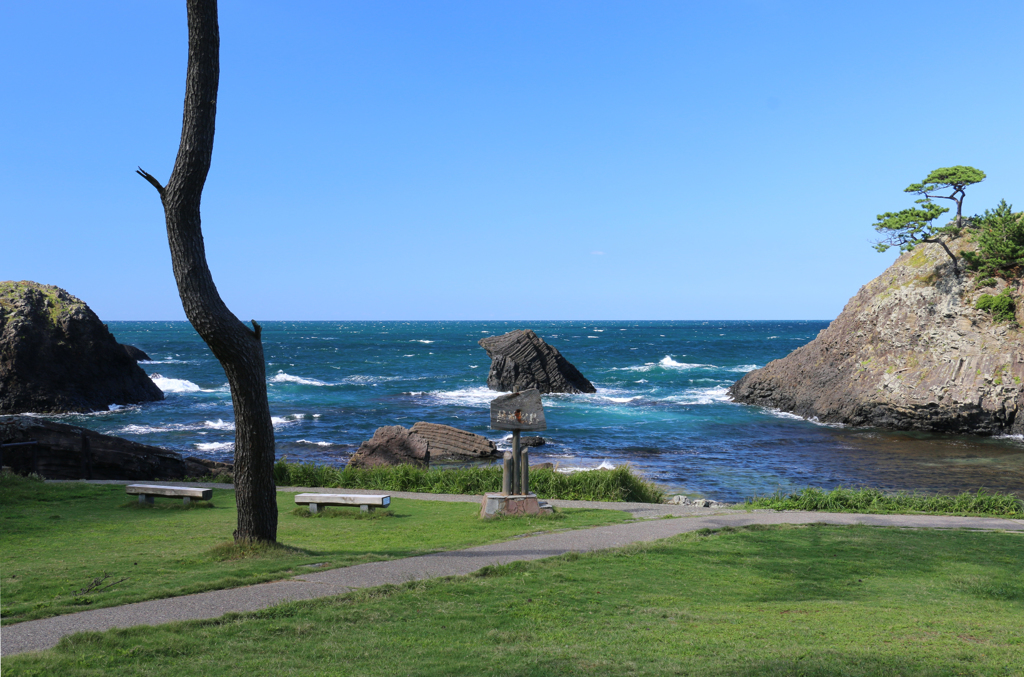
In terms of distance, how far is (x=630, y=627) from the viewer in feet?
22.2

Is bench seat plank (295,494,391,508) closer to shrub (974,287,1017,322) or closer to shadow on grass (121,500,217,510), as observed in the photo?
shadow on grass (121,500,217,510)

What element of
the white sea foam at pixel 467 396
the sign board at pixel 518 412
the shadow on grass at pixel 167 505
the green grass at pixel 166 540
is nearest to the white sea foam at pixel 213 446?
the green grass at pixel 166 540

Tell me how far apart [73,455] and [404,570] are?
1356cm

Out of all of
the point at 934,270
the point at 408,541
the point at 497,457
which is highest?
the point at 934,270

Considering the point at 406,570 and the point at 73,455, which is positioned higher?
the point at 406,570

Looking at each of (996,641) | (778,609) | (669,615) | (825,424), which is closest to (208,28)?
(669,615)

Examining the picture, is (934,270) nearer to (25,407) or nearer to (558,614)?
(558,614)

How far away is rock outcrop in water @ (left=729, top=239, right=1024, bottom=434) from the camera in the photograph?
29.3 m

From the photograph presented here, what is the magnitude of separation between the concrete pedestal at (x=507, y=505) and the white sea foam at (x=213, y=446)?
1985 centimetres

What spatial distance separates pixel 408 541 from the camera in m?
10.8

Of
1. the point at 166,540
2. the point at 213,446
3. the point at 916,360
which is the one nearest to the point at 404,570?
the point at 166,540

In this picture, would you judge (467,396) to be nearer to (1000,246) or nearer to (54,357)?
(54,357)

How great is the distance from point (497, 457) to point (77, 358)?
2874 centimetres

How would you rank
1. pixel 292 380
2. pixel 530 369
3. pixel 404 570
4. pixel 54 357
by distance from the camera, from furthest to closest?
1. pixel 292 380
2. pixel 530 369
3. pixel 54 357
4. pixel 404 570
